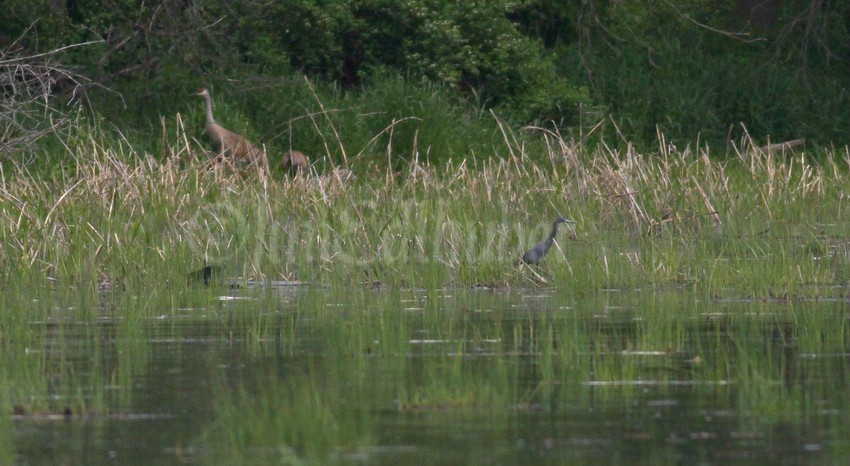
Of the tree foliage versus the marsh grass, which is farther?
the tree foliage

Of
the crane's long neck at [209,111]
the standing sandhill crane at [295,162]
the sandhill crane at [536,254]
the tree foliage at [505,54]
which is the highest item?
the tree foliage at [505,54]

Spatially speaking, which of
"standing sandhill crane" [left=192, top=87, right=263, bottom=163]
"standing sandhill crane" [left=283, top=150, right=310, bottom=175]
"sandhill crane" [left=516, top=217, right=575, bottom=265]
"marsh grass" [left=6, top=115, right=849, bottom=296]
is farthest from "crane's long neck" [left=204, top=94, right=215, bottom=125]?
"sandhill crane" [left=516, top=217, right=575, bottom=265]

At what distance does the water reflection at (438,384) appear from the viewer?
14.0 feet

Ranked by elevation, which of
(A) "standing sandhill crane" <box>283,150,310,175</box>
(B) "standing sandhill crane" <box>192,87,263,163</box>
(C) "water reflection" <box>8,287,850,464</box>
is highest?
(B) "standing sandhill crane" <box>192,87,263,163</box>

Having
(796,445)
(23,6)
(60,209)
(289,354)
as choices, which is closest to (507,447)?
(796,445)

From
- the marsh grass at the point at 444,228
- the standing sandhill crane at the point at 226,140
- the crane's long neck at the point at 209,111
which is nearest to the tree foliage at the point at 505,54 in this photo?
the crane's long neck at the point at 209,111

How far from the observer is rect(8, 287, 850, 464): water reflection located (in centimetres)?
428

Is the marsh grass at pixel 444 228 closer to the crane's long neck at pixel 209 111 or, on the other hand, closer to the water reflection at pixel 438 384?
the water reflection at pixel 438 384

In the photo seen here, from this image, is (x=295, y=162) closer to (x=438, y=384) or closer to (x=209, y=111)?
(x=209, y=111)

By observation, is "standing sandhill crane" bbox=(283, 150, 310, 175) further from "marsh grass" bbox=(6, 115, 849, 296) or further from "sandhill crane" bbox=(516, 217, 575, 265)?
"sandhill crane" bbox=(516, 217, 575, 265)

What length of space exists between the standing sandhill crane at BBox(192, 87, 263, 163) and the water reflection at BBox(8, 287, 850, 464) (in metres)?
7.09

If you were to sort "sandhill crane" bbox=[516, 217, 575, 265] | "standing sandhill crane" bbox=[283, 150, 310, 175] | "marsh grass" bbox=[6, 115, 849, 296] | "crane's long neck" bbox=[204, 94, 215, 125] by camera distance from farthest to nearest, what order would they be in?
"crane's long neck" bbox=[204, 94, 215, 125] → "standing sandhill crane" bbox=[283, 150, 310, 175] → "sandhill crane" bbox=[516, 217, 575, 265] → "marsh grass" bbox=[6, 115, 849, 296]

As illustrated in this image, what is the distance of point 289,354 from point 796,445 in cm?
231

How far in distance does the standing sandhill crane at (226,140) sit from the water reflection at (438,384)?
709cm
